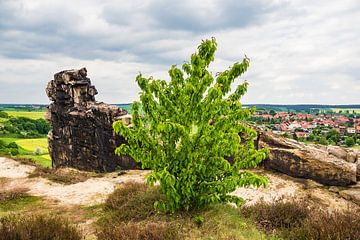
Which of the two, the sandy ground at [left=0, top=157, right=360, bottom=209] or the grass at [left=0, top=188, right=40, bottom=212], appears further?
the sandy ground at [left=0, top=157, right=360, bottom=209]

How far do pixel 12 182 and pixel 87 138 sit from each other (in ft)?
42.6

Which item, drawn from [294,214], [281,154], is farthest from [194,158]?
[281,154]

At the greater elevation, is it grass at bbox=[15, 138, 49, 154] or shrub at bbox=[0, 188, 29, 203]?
shrub at bbox=[0, 188, 29, 203]

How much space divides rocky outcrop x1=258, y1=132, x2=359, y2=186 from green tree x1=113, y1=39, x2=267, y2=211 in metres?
11.3

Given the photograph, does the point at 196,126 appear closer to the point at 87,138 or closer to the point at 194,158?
the point at 194,158

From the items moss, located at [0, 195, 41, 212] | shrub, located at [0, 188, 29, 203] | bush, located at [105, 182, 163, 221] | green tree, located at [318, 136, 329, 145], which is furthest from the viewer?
green tree, located at [318, 136, 329, 145]

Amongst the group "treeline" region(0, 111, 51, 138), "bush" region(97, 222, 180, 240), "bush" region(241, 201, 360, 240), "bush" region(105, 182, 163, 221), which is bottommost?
"treeline" region(0, 111, 51, 138)

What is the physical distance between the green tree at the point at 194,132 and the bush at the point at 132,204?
1374 mm

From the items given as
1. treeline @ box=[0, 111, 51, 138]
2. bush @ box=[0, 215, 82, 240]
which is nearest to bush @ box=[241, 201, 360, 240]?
bush @ box=[0, 215, 82, 240]

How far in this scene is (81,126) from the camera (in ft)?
107

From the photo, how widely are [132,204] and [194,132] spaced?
453 centimetres

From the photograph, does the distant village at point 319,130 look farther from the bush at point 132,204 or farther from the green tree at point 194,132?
the green tree at point 194,132

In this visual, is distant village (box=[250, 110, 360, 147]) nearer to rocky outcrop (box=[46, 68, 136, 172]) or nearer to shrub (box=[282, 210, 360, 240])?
rocky outcrop (box=[46, 68, 136, 172])

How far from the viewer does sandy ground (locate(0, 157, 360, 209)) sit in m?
14.8
